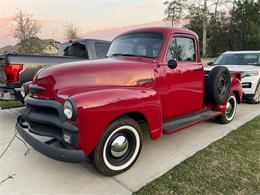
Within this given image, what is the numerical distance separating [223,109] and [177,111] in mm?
1451

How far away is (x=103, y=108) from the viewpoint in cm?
311

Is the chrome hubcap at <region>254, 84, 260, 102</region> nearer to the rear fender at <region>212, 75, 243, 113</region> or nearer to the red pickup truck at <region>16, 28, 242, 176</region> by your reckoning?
the rear fender at <region>212, 75, 243, 113</region>

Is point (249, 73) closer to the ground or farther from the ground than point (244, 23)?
closer to the ground

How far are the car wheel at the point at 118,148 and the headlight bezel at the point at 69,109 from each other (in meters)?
0.49

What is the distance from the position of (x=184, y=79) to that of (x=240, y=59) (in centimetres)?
507

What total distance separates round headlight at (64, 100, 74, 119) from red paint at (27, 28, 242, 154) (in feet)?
0.27

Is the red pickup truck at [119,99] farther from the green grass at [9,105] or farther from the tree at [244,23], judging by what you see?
the tree at [244,23]

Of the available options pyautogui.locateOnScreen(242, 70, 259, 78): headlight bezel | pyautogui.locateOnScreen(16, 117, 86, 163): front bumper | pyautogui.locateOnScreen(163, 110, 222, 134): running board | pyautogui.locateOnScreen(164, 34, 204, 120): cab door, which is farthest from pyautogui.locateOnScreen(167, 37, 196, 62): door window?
pyautogui.locateOnScreen(242, 70, 259, 78): headlight bezel

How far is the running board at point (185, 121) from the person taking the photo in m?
4.12

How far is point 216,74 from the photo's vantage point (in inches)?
198

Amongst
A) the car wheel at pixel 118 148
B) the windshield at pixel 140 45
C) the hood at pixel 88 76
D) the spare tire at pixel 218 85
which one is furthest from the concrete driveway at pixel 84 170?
the windshield at pixel 140 45

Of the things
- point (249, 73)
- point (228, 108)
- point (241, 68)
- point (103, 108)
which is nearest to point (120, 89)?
point (103, 108)

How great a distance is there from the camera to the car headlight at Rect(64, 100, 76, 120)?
2.96 meters

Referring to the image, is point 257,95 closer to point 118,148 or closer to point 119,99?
point 118,148
